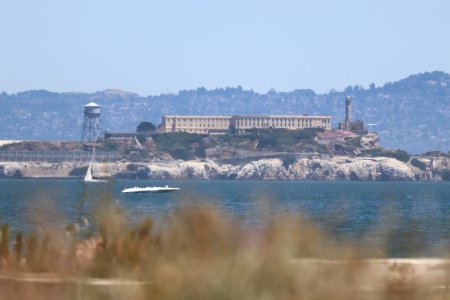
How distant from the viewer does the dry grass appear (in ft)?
39.4

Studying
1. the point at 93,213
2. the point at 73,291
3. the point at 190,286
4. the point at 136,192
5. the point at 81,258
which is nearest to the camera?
the point at 190,286

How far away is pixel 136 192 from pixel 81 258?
114 m

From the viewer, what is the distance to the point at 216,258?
12.6 metres

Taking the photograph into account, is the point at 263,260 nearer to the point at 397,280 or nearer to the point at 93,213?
the point at 397,280

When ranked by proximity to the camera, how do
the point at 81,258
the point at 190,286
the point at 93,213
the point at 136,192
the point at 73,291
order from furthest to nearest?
the point at 136,192, the point at 93,213, the point at 81,258, the point at 73,291, the point at 190,286

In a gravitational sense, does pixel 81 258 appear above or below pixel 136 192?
above

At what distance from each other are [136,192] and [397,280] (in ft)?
384

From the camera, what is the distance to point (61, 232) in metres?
16.3

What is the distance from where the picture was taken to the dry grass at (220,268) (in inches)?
473

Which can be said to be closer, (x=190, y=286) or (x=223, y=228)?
(x=190, y=286)

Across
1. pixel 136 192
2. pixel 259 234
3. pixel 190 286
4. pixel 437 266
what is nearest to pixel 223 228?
pixel 259 234

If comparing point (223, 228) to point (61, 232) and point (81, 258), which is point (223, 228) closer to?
point (81, 258)

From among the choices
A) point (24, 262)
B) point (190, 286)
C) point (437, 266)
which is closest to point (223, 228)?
point (190, 286)

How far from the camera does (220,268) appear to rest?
12.2 metres
